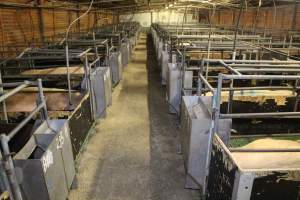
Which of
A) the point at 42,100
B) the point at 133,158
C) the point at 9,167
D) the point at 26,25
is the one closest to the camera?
the point at 9,167

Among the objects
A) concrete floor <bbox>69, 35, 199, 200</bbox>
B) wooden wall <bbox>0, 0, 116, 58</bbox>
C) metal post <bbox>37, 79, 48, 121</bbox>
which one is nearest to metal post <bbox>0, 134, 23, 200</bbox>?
metal post <bbox>37, 79, 48, 121</bbox>

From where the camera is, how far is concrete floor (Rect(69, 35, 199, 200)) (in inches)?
118

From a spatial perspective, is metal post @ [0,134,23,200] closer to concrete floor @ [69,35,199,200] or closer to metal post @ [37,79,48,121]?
metal post @ [37,79,48,121]

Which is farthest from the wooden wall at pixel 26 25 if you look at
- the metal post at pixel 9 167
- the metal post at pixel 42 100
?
the metal post at pixel 9 167

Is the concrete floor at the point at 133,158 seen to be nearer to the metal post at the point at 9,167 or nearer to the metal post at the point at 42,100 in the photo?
the metal post at the point at 42,100

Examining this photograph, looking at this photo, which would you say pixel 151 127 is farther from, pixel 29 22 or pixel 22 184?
pixel 29 22

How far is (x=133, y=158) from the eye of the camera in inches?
145

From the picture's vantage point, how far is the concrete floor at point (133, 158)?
3.00 m

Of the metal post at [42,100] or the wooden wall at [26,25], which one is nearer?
the metal post at [42,100]

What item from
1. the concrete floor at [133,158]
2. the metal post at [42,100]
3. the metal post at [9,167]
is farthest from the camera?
the concrete floor at [133,158]

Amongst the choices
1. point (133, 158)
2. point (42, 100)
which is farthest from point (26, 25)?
point (42, 100)

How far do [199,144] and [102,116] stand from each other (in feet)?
9.27

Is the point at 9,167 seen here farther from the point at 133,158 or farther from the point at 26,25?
the point at 26,25

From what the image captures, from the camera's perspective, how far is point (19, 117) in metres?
3.26
